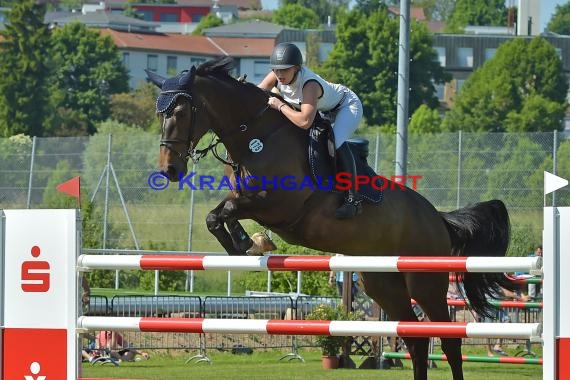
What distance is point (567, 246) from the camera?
5070 mm

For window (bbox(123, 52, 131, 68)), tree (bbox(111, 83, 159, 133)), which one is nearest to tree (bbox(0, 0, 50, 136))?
tree (bbox(111, 83, 159, 133))

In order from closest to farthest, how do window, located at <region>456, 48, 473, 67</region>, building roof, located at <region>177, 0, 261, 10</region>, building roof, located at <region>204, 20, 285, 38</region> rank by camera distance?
window, located at <region>456, 48, 473, 67</region>, building roof, located at <region>204, 20, 285, 38</region>, building roof, located at <region>177, 0, 261, 10</region>

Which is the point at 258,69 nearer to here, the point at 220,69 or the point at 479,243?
the point at 479,243

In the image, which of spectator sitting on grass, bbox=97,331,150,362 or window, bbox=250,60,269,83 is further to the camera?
window, bbox=250,60,269,83

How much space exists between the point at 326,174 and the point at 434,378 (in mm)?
3411

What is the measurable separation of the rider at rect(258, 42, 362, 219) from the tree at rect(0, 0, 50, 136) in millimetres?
58720

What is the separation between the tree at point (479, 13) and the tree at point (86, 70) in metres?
64.9

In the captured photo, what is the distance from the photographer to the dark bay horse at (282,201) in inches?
284

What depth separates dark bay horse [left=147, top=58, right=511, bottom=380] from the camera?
284 inches

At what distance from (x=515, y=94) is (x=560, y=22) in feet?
267

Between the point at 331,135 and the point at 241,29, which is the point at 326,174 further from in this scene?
the point at 241,29

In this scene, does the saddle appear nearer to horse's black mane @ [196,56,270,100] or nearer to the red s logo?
horse's black mane @ [196,56,270,100]

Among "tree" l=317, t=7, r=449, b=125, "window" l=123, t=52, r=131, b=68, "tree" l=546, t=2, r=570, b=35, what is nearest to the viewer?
"tree" l=317, t=7, r=449, b=125

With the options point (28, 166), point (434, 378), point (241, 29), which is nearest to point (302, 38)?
point (241, 29)
